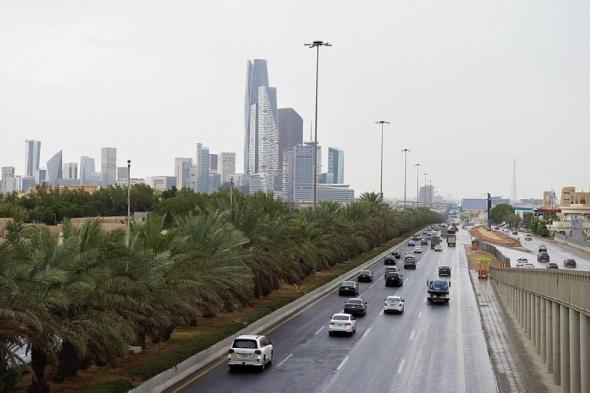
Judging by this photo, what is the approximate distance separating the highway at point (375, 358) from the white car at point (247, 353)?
41 centimetres

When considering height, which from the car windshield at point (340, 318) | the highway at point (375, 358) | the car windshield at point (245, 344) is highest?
the car windshield at point (245, 344)

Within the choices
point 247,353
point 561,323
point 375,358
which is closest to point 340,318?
point 375,358

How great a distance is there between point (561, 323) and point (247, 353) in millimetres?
10850

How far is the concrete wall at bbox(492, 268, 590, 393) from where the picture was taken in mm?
20922

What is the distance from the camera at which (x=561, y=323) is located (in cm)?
2455

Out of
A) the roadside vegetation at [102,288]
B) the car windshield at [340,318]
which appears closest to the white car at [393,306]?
the roadside vegetation at [102,288]

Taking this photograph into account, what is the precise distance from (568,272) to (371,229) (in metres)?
76.2

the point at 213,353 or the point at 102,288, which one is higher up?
the point at 102,288

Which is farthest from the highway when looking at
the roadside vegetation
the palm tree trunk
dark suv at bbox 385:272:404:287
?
dark suv at bbox 385:272:404:287

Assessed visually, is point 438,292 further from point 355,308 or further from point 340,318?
point 340,318

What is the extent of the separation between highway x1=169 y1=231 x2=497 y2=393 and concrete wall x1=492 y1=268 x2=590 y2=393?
2369mm

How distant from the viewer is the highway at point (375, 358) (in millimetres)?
23656

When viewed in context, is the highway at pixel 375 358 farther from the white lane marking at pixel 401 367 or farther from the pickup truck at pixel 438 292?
the pickup truck at pixel 438 292

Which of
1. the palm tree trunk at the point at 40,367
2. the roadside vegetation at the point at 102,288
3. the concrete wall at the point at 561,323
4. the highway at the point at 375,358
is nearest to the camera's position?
the roadside vegetation at the point at 102,288
